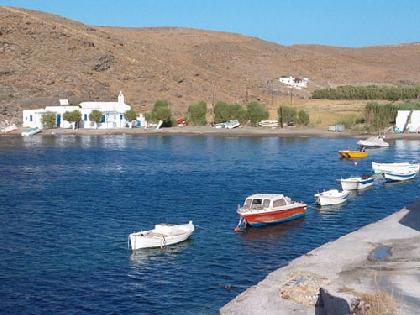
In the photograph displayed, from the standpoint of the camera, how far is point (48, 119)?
412 ft

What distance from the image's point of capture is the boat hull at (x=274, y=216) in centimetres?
4250

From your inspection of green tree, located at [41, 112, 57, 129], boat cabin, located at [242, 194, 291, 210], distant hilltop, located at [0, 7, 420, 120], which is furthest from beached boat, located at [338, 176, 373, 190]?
distant hilltop, located at [0, 7, 420, 120]

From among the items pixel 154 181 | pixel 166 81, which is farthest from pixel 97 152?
pixel 166 81

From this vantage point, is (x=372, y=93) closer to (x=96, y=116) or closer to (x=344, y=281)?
(x=96, y=116)

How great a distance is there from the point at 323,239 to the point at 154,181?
26.3 m

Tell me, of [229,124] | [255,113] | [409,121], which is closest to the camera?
[409,121]

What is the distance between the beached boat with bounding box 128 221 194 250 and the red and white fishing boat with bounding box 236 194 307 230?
168 inches

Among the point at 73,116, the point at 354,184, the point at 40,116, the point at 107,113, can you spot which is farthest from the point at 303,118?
the point at 354,184

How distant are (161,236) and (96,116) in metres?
90.4

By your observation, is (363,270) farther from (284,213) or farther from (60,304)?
(284,213)

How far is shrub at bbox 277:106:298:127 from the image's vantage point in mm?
126625

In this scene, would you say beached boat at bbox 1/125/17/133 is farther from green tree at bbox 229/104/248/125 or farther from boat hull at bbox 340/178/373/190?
boat hull at bbox 340/178/373/190

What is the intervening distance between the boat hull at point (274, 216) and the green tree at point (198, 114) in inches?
3365

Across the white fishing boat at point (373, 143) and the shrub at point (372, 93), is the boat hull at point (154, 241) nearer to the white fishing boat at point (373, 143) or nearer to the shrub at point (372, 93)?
the white fishing boat at point (373, 143)
